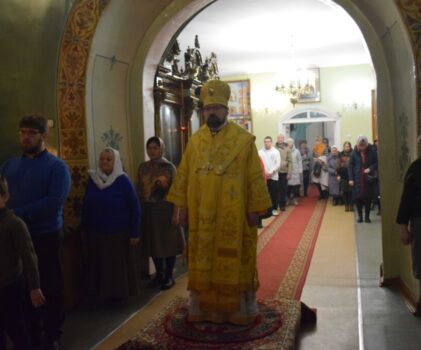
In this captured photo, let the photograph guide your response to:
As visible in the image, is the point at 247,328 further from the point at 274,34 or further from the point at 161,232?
the point at 274,34

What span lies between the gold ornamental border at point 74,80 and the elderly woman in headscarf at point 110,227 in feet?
0.74

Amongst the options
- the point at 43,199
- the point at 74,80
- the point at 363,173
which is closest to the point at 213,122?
the point at 43,199

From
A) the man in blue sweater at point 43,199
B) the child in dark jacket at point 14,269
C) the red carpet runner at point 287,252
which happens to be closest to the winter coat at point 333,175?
the red carpet runner at point 287,252

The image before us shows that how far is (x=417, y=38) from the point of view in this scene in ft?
11.0

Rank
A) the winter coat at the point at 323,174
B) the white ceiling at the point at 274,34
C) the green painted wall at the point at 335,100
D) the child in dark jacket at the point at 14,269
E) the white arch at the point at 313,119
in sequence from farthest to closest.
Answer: the white arch at the point at 313,119 → the green painted wall at the point at 335,100 → the winter coat at the point at 323,174 → the white ceiling at the point at 274,34 → the child in dark jacket at the point at 14,269

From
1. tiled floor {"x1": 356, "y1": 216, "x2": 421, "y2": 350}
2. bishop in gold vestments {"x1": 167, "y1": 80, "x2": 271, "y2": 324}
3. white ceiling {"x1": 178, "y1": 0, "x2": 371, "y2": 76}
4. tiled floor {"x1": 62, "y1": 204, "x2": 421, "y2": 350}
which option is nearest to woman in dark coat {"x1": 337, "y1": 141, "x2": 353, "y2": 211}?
white ceiling {"x1": 178, "y1": 0, "x2": 371, "y2": 76}

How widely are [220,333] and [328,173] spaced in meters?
7.30

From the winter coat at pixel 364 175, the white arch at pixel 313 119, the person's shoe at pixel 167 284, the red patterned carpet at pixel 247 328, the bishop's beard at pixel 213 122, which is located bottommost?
the person's shoe at pixel 167 284

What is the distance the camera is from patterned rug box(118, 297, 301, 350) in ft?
9.20

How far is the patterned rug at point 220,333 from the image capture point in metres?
2.80

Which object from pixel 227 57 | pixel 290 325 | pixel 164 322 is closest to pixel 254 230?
pixel 290 325

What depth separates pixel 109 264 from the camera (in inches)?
152

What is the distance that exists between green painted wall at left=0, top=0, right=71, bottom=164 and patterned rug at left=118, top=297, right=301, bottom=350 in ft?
5.46

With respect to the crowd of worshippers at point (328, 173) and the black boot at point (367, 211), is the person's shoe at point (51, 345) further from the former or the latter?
the black boot at point (367, 211)
